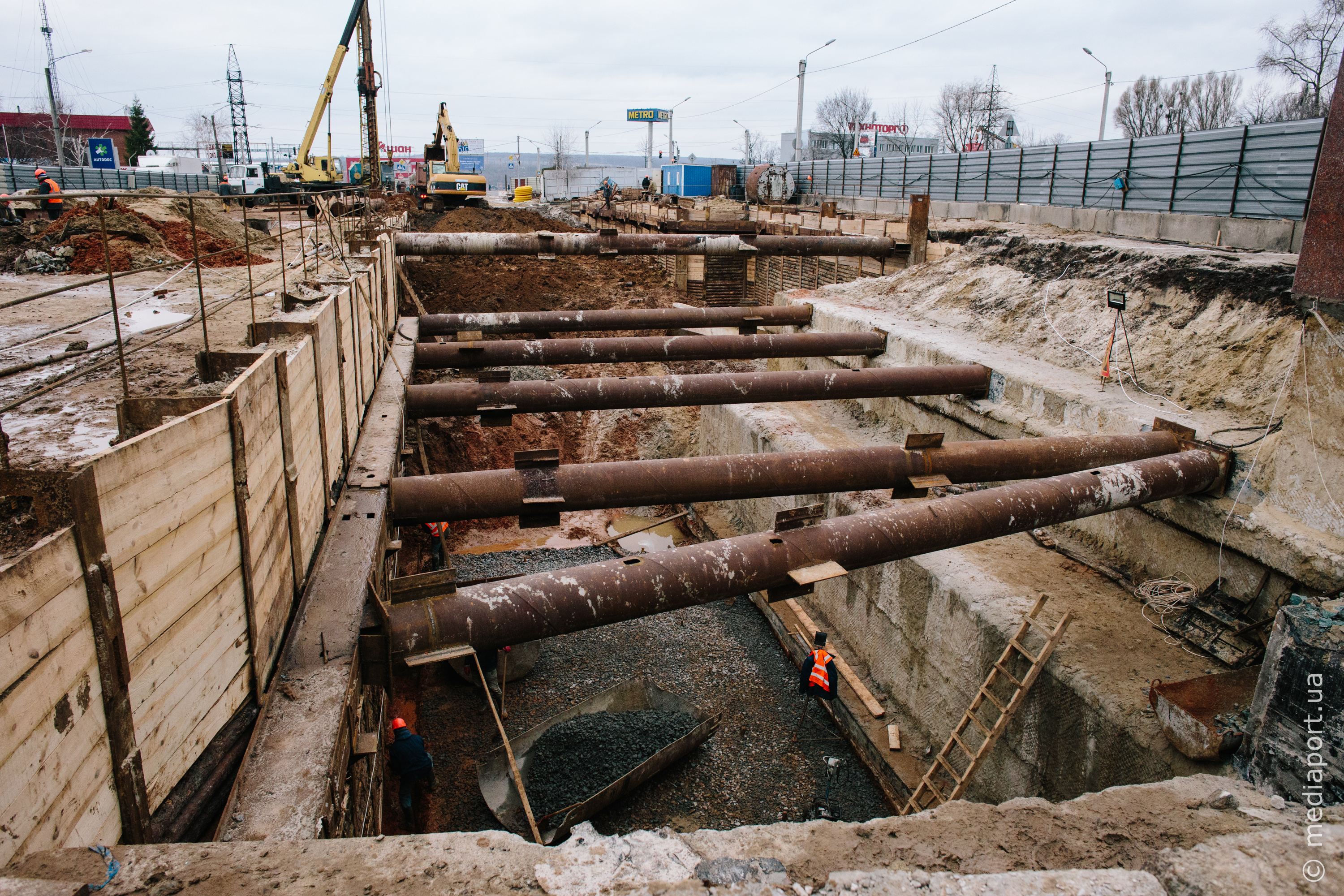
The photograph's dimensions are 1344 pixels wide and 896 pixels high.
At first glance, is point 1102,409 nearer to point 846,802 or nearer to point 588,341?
point 846,802

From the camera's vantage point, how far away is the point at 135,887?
7.57 feet

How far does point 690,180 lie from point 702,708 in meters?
36.4

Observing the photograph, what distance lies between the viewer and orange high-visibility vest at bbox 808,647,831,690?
8.77m

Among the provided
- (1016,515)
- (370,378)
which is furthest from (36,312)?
(1016,515)

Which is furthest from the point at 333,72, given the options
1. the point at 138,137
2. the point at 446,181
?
the point at 138,137

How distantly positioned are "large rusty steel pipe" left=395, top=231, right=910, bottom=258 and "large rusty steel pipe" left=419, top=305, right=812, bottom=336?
1792 millimetres

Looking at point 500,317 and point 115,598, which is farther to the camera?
point 500,317

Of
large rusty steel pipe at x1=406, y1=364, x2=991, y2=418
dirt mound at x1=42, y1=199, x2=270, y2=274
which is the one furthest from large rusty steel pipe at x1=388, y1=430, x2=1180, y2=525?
dirt mound at x1=42, y1=199, x2=270, y2=274

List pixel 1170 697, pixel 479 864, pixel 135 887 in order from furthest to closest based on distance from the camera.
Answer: pixel 1170 697
pixel 479 864
pixel 135 887

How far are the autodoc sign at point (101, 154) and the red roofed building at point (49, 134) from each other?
350 inches

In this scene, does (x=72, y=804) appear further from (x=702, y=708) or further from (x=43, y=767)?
(x=702, y=708)

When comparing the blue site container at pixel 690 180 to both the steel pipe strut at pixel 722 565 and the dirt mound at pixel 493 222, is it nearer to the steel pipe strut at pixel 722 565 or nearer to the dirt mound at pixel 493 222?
the dirt mound at pixel 493 222

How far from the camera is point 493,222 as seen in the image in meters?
28.3

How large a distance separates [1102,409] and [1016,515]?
3.79 metres
